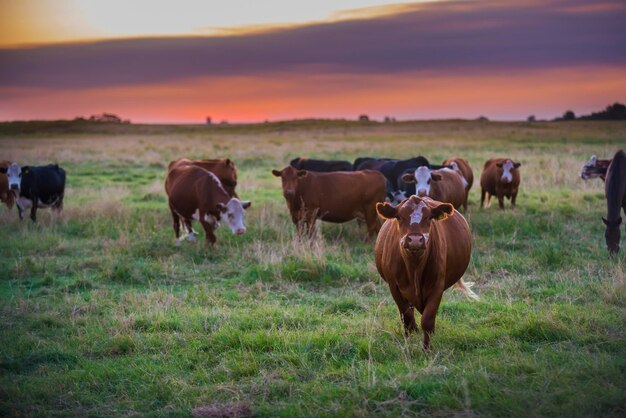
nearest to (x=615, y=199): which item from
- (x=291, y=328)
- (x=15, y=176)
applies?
(x=291, y=328)

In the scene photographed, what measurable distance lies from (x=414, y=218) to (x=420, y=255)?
40 centimetres

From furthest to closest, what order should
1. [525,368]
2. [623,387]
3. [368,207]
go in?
[368,207]
[525,368]
[623,387]

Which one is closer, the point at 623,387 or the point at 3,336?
the point at 623,387

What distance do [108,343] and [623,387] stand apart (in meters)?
5.06

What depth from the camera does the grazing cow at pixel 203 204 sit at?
1326 centimetres

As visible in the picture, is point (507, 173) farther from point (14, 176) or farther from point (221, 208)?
point (14, 176)

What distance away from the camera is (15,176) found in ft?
53.3

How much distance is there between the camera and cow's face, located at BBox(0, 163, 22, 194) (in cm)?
1590

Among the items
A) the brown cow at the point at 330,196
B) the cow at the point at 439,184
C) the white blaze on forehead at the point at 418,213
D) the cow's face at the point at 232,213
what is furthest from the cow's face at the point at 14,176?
the white blaze on forehead at the point at 418,213

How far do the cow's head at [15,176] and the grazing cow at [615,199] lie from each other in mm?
12933

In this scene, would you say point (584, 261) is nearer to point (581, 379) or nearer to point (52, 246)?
point (581, 379)

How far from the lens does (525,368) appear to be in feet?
19.4

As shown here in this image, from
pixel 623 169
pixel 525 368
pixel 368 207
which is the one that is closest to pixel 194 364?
pixel 525 368

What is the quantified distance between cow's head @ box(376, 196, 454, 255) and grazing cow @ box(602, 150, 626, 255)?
5.80 m
